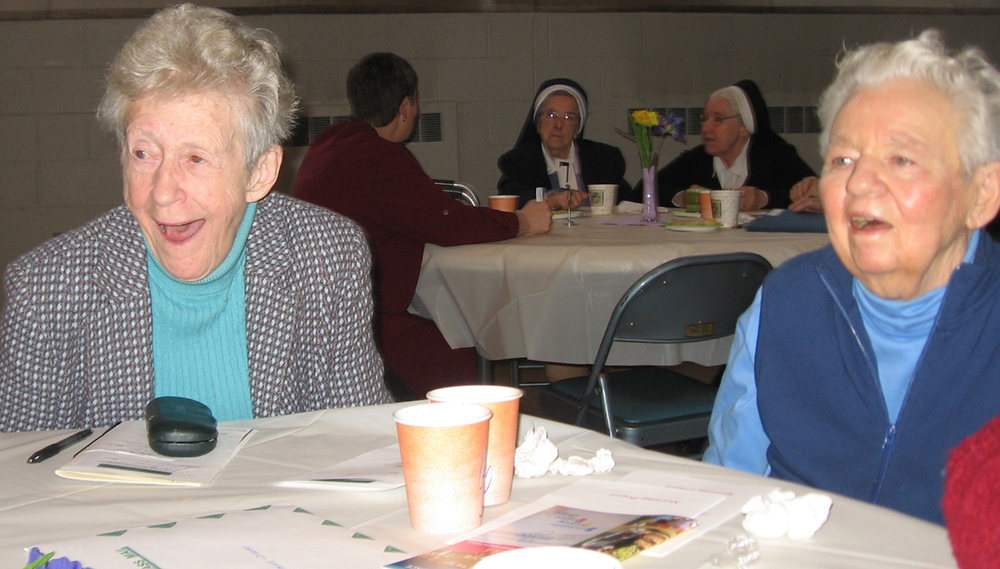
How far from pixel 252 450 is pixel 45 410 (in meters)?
0.52

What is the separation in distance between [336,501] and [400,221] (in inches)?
76.5

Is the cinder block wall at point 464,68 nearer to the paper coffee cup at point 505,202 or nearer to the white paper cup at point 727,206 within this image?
the paper coffee cup at point 505,202

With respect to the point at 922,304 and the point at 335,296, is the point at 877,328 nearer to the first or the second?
the point at 922,304

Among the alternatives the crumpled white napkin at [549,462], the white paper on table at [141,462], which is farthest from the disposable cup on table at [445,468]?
the white paper on table at [141,462]

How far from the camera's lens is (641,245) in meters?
2.49

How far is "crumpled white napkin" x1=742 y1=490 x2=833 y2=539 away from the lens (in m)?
0.73

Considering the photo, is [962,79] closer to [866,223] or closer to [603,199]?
[866,223]

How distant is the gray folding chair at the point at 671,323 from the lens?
2115 mm

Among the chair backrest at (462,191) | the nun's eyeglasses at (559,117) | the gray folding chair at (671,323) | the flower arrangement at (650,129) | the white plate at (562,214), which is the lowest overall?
the gray folding chair at (671,323)

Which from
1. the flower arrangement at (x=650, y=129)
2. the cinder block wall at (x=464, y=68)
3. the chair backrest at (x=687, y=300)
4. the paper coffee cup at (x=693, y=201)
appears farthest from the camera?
the cinder block wall at (x=464, y=68)

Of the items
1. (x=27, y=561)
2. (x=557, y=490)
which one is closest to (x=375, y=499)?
(x=557, y=490)

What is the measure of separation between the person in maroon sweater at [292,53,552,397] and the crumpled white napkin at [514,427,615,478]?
5.91 ft

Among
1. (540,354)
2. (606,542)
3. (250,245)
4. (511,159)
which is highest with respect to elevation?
(511,159)

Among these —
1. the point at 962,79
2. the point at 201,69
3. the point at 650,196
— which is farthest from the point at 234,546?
the point at 650,196
